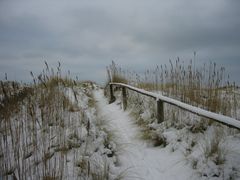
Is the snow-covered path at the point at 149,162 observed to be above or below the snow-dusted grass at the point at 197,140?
below

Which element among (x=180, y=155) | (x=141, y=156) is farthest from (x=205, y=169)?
(x=141, y=156)

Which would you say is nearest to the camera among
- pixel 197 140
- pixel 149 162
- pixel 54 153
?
pixel 54 153

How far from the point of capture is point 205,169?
2.51 meters

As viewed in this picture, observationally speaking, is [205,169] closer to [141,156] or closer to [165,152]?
[165,152]

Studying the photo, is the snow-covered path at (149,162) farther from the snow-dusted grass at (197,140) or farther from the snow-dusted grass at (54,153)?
the snow-dusted grass at (54,153)

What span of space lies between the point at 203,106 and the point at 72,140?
2403 mm

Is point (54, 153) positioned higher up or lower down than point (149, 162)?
higher up

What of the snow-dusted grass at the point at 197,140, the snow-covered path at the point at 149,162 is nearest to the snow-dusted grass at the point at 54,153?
the snow-covered path at the point at 149,162

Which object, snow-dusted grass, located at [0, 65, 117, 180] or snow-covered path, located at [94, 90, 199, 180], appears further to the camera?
snow-covered path, located at [94, 90, 199, 180]

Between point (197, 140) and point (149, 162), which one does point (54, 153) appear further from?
point (197, 140)

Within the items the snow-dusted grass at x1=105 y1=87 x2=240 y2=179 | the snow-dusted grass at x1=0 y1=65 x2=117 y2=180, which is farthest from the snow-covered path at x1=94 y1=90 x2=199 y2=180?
the snow-dusted grass at x1=0 y1=65 x2=117 y2=180

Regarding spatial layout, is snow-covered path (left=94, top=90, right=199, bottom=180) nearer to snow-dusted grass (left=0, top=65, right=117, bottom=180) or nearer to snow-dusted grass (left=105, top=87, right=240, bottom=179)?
snow-dusted grass (left=105, top=87, right=240, bottom=179)

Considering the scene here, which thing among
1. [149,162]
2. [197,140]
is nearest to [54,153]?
[149,162]

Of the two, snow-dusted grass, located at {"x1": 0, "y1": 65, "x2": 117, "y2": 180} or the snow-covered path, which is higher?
snow-dusted grass, located at {"x1": 0, "y1": 65, "x2": 117, "y2": 180}
